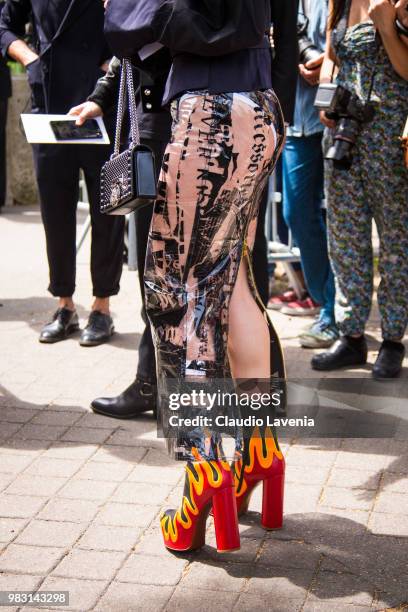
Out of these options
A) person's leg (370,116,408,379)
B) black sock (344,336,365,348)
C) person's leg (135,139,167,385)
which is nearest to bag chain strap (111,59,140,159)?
person's leg (135,139,167,385)

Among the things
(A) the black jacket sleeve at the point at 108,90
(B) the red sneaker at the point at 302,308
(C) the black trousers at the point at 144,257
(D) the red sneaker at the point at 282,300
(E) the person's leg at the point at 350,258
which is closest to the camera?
(C) the black trousers at the point at 144,257

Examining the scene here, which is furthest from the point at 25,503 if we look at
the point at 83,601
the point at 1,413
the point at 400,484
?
the point at 400,484

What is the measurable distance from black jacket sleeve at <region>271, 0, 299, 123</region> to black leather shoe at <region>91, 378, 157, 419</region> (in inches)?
49.9

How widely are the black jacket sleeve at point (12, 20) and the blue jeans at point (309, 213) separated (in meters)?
1.56

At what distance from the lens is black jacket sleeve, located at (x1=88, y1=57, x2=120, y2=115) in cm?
414

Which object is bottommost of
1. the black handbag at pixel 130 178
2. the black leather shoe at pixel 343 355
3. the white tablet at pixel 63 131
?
the black leather shoe at pixel 343 355

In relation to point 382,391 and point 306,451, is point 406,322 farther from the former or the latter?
point 306,451

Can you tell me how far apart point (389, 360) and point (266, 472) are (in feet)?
6.08

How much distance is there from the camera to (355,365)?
514 centimetres

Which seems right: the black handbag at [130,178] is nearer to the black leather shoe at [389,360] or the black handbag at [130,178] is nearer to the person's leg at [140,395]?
the person's leg at [140,395]

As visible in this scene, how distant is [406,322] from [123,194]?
2.33 meters

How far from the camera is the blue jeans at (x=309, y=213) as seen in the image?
5.64 metres

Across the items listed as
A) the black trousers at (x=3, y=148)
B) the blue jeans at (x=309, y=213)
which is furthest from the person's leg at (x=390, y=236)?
the black trousers at (x=3, y=148)

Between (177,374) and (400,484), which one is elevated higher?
(177,374)
